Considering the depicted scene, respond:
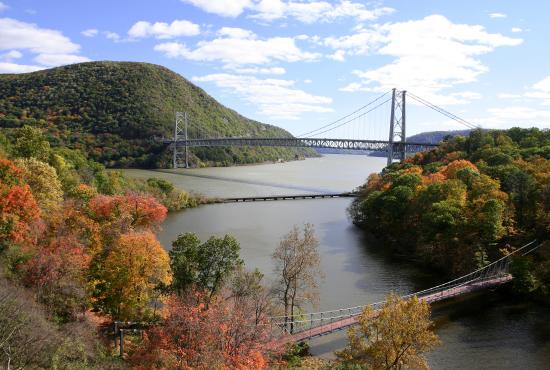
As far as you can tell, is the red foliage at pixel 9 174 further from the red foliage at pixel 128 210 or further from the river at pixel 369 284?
the river at pixel 369 284

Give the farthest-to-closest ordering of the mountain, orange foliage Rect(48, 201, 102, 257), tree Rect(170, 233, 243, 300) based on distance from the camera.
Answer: the mountain, orange foliage Rect(48, 201, 102, 257), tree Rect(170, 233, 243, 300)

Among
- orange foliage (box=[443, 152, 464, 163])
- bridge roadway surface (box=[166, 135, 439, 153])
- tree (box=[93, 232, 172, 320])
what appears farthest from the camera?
bridge roadway surface (box=[166, 135, 439, 153])

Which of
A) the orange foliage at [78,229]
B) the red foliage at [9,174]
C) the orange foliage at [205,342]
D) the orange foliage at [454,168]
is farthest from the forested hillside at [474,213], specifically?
the red foliage at [9,174]

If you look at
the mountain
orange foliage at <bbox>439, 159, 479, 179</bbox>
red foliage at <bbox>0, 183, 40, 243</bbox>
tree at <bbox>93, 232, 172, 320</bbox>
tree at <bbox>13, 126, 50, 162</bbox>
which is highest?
the mountain

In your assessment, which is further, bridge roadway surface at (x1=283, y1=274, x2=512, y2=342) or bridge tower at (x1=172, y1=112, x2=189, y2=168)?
bridge tower at (x1=172, y1=112, x2=189, y2=168)

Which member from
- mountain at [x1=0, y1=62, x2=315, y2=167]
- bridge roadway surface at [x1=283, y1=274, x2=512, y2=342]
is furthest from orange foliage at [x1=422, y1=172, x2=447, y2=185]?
mountain at [x1=0, y1=62, x2=315, y2=167]

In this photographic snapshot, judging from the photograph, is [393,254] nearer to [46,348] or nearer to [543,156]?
[543,156]

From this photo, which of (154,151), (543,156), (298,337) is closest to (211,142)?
(154,151)

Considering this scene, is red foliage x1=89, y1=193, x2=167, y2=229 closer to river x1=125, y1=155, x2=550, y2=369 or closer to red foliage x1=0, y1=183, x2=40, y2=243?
red foliage x1=0, y1=183, x2=40, y2=243
